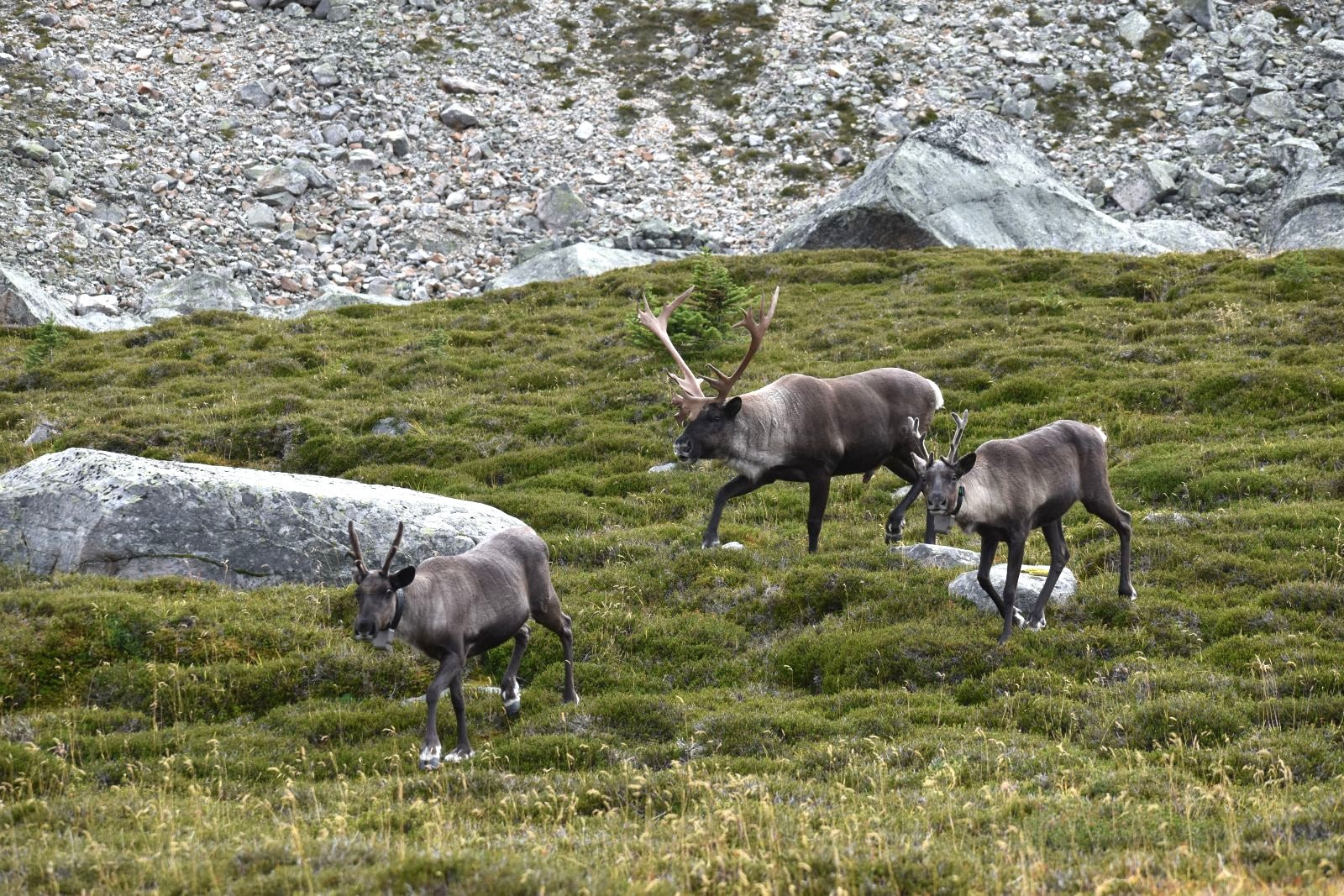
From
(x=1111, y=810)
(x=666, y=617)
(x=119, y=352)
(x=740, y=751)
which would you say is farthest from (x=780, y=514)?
(x=119, y=352)

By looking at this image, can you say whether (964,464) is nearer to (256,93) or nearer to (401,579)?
(401,579)

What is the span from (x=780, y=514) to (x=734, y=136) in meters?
42.1

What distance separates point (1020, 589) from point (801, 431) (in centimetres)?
391

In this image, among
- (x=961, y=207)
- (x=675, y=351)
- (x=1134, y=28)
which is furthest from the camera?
(x=1134, y=28)

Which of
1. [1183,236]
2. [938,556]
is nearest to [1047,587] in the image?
[938,556]

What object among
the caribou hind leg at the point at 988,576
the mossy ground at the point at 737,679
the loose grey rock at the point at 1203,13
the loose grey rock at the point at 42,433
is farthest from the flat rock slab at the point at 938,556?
the loose grey rock at the point at 1203,13

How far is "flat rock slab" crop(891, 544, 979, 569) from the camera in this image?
16859 millimetres

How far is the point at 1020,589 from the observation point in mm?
15391

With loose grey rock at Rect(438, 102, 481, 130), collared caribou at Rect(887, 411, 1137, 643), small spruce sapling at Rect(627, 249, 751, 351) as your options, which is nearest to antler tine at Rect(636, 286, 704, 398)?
collared caribou at Rect(887, 411, 1137, 643)

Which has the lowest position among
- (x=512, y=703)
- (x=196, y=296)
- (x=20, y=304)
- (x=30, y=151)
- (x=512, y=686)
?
(x=196, y=296)

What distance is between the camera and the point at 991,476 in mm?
14703

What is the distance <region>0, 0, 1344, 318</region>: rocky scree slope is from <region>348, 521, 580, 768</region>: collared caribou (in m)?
32.6

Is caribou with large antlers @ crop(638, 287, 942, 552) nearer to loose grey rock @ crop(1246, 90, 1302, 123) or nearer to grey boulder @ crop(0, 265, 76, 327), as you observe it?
grey boulder @ crop(0, 265, 76, 327)

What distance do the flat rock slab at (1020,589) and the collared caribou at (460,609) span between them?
508 cm
